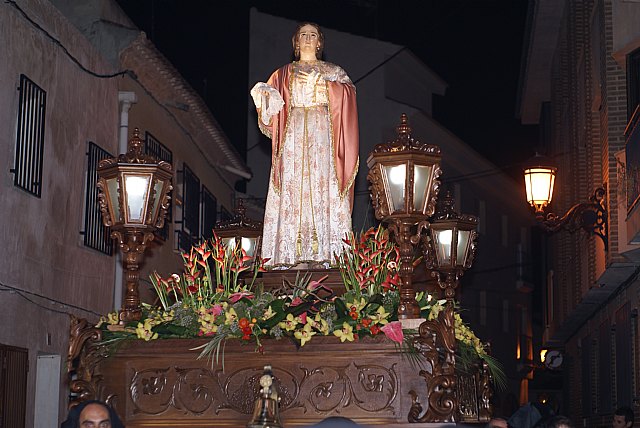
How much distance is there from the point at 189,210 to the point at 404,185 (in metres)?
16.2

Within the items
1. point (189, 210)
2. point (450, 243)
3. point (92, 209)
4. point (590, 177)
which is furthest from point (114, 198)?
point (189, 210)

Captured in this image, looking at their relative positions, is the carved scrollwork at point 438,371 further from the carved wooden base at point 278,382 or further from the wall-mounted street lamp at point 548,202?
the wall-mounted street lamp at point 548,202

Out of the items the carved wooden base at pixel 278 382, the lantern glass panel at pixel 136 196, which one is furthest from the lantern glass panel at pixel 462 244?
the lantern glass panel at pixel 136 196

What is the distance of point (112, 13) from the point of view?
20.4 m

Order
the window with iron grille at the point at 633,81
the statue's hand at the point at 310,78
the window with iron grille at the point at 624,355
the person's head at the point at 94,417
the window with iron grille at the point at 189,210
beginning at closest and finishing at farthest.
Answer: the person's head at the point at 94,417 → the statue's hand at the point at 310,78 → the window with iron grille at the point at 633,81 → the window with iron grille at the point at 624,355 → the window with iron grille at the point at 189,210

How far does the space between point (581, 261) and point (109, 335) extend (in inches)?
616

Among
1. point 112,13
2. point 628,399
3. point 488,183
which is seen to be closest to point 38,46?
point 112,13

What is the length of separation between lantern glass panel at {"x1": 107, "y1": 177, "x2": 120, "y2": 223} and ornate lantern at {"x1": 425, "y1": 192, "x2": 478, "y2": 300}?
5.11 meters

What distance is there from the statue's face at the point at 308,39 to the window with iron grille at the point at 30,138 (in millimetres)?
5319

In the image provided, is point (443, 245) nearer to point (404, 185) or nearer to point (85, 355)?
point (404, 185)

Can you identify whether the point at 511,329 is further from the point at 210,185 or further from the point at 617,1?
the point at 617,1

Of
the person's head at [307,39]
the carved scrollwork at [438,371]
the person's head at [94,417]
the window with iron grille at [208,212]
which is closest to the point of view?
the person's head at [94,417]

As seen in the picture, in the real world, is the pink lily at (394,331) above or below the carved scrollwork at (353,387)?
above

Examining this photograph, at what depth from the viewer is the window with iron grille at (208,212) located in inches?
1063
